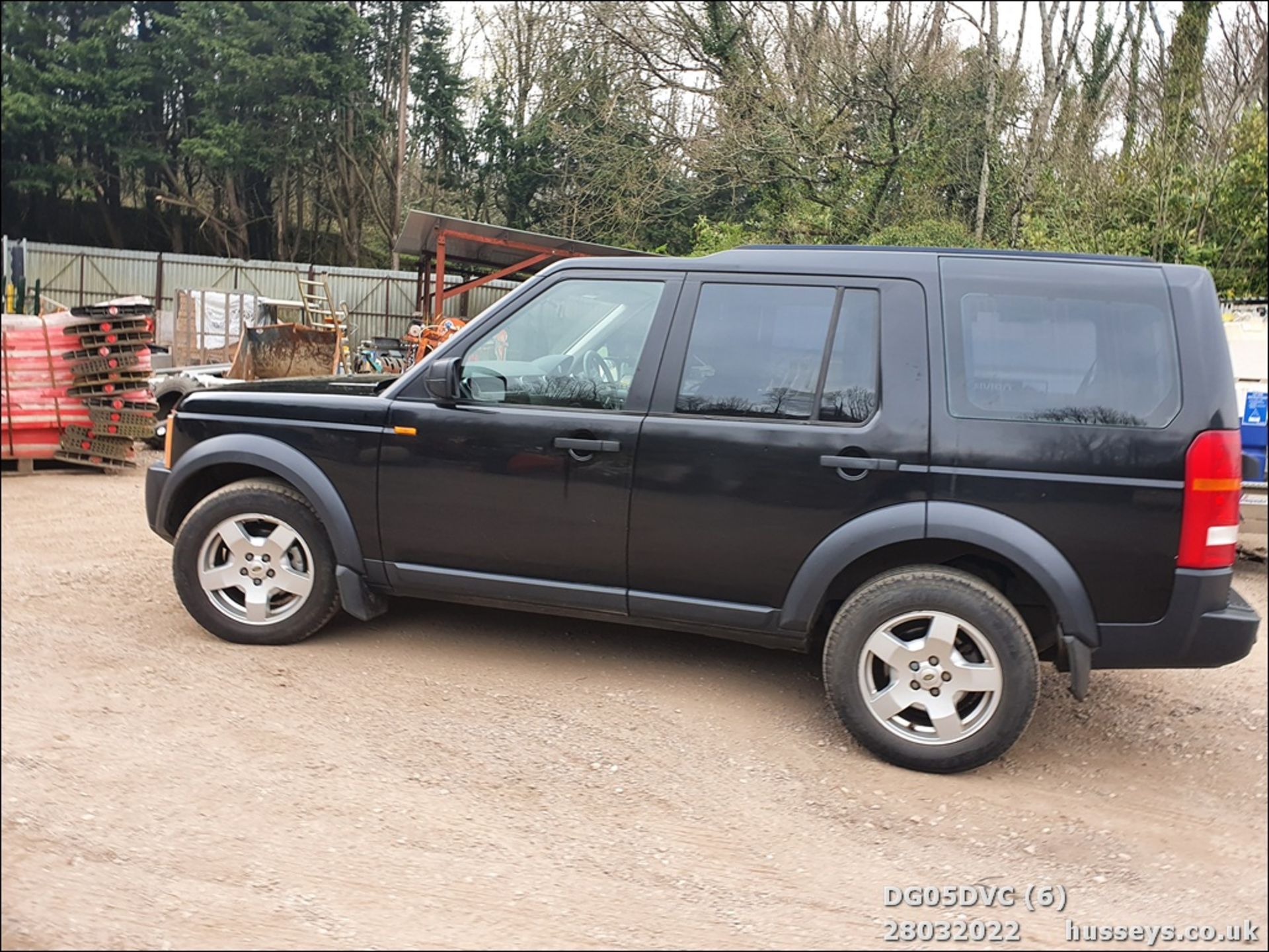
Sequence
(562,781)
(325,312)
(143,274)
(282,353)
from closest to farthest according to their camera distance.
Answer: (562,781) < (282,353) < (325,312) < (143,274)

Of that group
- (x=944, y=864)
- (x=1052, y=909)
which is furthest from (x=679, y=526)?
(x=1052, y=909)

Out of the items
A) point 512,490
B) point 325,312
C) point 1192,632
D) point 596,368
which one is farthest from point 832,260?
point 325,312

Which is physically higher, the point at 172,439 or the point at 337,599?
the point at 172,439

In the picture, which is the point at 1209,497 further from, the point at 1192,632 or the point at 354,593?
the point at 354,593

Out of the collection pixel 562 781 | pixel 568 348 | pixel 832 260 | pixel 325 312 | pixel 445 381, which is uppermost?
pixel 325 312

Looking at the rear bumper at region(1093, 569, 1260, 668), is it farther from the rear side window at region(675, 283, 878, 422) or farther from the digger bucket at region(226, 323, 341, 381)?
the digger bucket at region(226, 323, 341, 381)

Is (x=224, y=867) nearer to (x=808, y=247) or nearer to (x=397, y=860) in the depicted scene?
(x=397, y=860)

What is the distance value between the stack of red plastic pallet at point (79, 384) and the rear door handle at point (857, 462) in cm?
789

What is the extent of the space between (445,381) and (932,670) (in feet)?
7.69

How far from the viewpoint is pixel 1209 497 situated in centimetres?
347

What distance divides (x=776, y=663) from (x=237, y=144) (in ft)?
89.5

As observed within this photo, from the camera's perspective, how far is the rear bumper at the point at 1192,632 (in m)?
3.53

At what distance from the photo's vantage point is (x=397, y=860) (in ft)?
9.38

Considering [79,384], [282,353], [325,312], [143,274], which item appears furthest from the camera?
[143,274]
